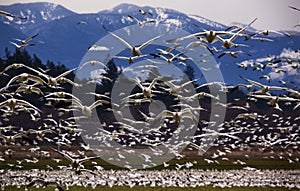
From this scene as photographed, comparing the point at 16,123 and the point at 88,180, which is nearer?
the point at 88,180

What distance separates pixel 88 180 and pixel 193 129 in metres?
40.4

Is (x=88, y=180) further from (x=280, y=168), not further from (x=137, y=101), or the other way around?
(x=280, y=168)

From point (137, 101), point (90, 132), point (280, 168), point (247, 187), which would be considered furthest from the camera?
point (90, 132)

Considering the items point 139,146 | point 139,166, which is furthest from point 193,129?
point 139,166

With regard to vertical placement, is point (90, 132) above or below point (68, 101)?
below

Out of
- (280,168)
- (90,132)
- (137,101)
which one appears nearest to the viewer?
(137,101)

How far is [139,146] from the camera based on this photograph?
250ft

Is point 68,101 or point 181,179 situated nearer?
point 68,101

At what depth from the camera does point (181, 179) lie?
39.2 metres

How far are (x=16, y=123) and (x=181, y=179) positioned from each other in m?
44.1

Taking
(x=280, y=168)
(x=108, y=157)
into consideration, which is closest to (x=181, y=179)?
(x=280, y=168)

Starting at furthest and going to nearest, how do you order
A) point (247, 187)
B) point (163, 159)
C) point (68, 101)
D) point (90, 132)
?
1. point (90, 132)
2. point (163, 159)
3. point (247, 187)
4. point (68, 101)

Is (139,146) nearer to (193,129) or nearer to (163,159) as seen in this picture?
(193,129)

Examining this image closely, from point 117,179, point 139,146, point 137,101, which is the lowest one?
point 139,146
